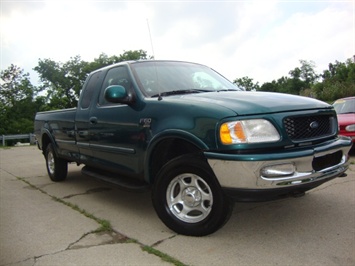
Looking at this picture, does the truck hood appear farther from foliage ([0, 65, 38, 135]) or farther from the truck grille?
foliage ([0, 65, 38, 135])

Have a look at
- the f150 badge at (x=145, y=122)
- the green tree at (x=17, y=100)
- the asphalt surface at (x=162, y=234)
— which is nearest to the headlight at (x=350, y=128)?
the asphalt surface at (x=162, y=234)

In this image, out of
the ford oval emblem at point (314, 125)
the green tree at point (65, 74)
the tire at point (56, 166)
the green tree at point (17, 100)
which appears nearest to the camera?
the ford oval emblem at point (314, 125)

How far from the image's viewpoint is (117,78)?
4.30 meters

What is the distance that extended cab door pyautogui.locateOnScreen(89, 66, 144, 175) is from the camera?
145 inches

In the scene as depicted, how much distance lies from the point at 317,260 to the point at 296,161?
781mm

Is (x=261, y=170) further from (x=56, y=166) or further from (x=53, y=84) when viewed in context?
(x=53, y=84)

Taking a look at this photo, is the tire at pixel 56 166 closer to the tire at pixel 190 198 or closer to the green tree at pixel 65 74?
the tire at pixel 190 198

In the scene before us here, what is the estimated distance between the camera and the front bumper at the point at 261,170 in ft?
8.73

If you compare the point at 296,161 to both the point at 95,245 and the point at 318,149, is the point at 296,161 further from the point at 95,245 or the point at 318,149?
the point at 95,245

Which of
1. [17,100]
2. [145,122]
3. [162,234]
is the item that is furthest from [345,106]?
[17,100]

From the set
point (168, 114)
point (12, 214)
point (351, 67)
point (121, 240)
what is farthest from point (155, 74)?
point (351, 67)

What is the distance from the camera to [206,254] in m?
2.79

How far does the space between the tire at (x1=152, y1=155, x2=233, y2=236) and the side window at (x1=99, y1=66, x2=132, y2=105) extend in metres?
1.31

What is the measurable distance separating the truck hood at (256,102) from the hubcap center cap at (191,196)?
0.84 meters
